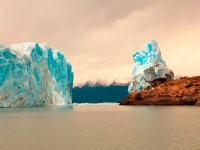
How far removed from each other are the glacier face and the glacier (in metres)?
17.8

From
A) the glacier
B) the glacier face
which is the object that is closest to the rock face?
the glacier

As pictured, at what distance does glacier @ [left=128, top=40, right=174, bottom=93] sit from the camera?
69.2 metres

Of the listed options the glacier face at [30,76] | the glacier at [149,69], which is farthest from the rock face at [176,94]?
the glacier face at [30,76]

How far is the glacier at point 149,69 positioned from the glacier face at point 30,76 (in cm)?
1781

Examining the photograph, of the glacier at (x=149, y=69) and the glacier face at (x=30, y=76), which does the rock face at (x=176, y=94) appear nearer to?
the glacier at (x=149, y=69)

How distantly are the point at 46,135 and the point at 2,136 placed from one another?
2365 mm

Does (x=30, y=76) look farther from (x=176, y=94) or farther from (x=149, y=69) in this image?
(x=149, y=69)

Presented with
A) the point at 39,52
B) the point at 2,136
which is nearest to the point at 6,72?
the point at 39,52

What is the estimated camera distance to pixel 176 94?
54375 mm

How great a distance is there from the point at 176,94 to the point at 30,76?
26771mm

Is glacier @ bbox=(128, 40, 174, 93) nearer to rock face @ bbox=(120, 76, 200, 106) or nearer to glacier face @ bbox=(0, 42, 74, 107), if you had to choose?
rock face @ bbox=(120, 76, 200, 106)

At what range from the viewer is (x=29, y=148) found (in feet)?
40.9

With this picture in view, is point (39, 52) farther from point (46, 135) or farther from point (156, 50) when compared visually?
point (46, 135)

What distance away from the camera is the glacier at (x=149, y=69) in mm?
69188
